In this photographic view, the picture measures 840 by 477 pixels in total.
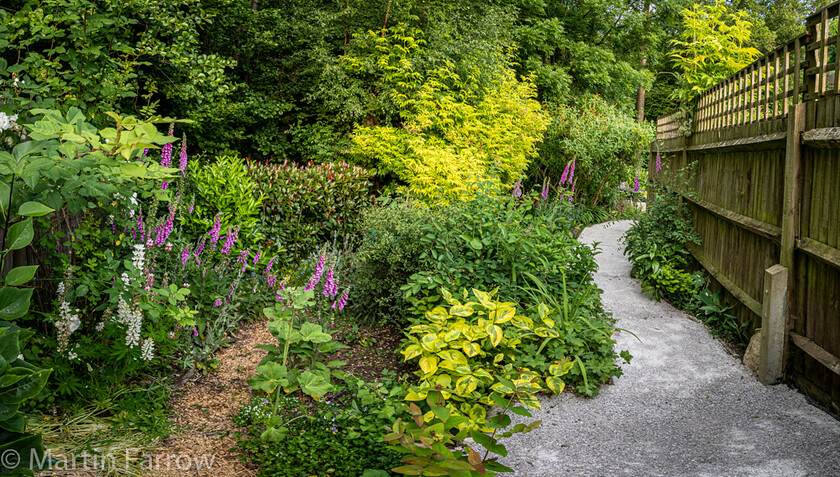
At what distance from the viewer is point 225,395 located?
3670 millimetres

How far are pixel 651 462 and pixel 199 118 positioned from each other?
7.04 m

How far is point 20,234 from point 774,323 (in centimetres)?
421

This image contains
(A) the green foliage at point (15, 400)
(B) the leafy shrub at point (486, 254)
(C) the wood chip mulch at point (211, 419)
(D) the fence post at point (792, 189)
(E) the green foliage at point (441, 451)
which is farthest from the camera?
(B) the leafy shrub at point (486, 254)

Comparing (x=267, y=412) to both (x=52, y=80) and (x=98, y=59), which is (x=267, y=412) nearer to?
(x=52, y=80)

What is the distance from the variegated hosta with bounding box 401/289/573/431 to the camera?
3.30 meters

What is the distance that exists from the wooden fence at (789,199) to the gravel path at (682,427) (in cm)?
33

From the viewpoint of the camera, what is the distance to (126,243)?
370cm

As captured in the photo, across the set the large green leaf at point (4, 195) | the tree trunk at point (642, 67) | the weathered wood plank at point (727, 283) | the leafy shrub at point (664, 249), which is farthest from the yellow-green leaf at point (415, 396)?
the tree trunk at point (642, 67)

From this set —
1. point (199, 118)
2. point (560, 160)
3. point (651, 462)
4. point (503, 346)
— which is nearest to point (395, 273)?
point (503, 346)

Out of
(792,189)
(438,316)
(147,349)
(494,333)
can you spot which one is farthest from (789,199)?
(147,349)

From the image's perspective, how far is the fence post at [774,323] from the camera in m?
3.83

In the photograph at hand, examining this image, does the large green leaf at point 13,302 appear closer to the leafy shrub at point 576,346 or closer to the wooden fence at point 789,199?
the leafy shrub at point 576,346

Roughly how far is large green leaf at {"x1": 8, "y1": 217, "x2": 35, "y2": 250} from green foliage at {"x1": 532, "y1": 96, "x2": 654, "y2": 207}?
11.4 metres

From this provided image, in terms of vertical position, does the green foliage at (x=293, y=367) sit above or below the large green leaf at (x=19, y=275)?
Answer: below
